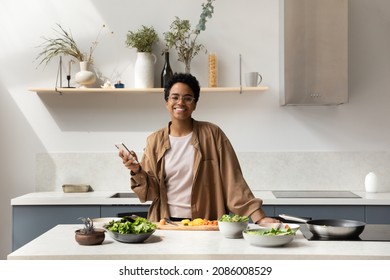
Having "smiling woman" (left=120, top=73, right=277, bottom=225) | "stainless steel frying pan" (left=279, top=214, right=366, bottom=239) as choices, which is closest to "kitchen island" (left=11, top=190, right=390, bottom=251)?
"smiling woman" (left=120, top=73, right=277, bottom=225)

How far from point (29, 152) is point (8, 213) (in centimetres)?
55

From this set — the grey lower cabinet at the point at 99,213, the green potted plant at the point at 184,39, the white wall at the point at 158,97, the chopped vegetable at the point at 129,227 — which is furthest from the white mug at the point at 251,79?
the chopped vegetable at the point at 129,227

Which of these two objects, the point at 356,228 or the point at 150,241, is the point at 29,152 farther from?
the point at 356,228

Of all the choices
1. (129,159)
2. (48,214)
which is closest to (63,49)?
(48,214)

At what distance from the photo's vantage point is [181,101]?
129 inches

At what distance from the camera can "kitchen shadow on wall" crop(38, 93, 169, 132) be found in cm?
505

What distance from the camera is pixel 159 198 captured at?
3.32 metres

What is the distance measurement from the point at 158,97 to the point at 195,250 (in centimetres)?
284

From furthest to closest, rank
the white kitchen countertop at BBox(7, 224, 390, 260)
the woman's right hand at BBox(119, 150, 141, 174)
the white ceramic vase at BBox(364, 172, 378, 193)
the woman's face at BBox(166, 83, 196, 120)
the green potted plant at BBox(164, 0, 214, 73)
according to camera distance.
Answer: the green potted plant at BBox(164, 0, 214, 73) < the white ceramic vase at BBox(364, 172, 378, 193) < the woman's face at BBox(166, 83, 196, 120) < the woman's right hand at BBox(119, 150, 141, 174) < the white kitchen countertop at BBox(7, 224, 390, 260)

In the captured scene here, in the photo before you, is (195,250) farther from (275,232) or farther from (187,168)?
(187,168)

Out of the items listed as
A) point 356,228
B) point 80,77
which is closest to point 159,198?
point 356,228

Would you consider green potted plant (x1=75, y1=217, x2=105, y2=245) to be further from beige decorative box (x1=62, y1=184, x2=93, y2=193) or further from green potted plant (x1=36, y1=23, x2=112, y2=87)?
green potted plant (x1=36, y1=23, x2=112, y2=87)

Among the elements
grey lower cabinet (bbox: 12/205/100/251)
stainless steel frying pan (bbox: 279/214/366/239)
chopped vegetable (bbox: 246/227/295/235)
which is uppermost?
chopped vegetable (bbox: 246/227/295/235)

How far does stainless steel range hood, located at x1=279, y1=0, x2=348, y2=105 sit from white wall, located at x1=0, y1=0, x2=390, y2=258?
377 millimetres
